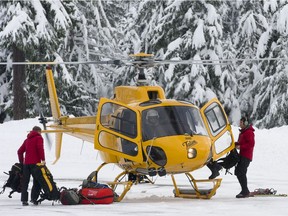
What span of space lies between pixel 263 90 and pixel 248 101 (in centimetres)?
209

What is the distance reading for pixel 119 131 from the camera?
1380 cm

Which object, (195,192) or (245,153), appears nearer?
(245,153)

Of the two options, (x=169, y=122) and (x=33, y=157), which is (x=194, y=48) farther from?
(x=33, y=157)

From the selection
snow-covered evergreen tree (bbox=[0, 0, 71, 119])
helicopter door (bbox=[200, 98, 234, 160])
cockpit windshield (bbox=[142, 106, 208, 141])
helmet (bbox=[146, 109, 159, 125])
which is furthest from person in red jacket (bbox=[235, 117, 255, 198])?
snow-covered evergreen tree (bbox=[0, 0, 71, 119])

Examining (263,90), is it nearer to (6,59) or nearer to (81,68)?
(81,68)

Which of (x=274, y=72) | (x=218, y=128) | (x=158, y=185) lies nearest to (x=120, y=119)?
(x=218, y=128)

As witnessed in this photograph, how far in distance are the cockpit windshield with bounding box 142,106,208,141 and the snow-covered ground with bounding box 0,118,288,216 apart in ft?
4.45

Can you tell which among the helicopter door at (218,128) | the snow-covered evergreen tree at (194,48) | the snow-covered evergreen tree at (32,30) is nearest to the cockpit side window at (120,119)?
the helicopter door at (218,128)

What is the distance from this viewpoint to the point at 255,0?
3675 cm

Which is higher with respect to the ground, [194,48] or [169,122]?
[194,48]

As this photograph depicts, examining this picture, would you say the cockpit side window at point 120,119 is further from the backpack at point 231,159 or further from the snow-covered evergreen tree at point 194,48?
the snow-covered evergreen tree at point 194,48

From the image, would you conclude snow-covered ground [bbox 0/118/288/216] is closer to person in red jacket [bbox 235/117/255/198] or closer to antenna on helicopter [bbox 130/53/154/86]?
person in red jacket [bbox 235/117/255/198]

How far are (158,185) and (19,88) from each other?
15.0m

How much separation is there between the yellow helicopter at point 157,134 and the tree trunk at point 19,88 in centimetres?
1666
